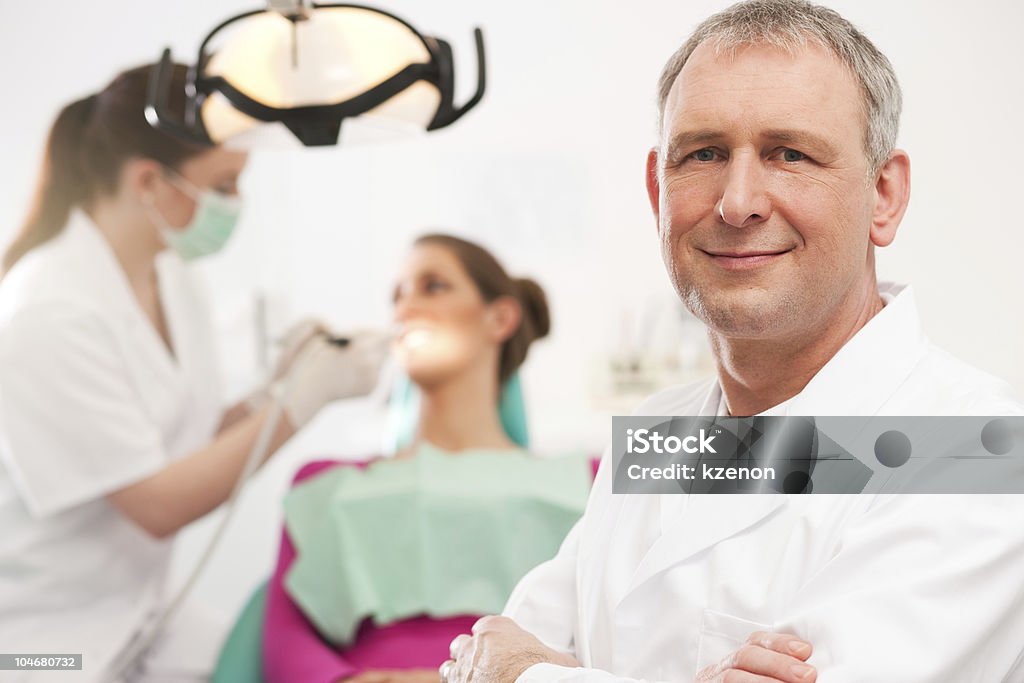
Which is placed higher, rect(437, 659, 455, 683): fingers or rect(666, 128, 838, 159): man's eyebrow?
rect(666, 128, 838, 159): man's eyebrow

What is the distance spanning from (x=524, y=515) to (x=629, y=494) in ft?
3.05

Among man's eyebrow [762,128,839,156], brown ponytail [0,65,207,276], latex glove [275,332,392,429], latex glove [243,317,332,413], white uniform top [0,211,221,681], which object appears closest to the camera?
man's eyebrow [762,128,839,156]

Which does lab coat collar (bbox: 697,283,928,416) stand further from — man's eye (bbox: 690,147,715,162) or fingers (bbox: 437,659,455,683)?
fingers (bbox: 437,659,455,683)

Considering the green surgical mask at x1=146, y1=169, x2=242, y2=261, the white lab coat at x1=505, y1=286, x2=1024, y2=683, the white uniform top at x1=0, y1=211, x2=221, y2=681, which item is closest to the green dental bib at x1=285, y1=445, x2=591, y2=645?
the white uniform top at x1=0, y1=211, x2=221, y2=681

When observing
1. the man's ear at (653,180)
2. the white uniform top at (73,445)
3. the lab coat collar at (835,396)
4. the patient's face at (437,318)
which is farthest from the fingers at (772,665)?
the patient's face at (437,318)

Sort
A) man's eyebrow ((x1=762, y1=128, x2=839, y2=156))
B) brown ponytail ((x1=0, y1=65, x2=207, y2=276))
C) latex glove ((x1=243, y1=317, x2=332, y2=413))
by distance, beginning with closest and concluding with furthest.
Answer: man's eyebrow ((x1=762, y1=128, x2=839, y2=156)) < brown ponytail ((x1=0, y1=65, x2=207, y2=276)) < latex glove ((x1=243, y1=317, x2=332, y2=413))

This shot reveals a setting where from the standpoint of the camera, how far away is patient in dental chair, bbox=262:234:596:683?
1.88 meters

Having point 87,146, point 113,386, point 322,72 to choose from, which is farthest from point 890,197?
point 87,146

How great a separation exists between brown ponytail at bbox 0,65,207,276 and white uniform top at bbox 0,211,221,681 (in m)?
0.05

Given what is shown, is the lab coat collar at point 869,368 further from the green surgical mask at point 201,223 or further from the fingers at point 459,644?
the green surgical mask at point 201,223

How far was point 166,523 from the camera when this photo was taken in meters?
1.75

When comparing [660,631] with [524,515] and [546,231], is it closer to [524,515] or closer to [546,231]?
[524,515]

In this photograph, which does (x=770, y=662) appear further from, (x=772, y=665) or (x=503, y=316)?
(x=503, y=316)

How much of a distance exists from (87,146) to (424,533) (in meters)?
0.98
